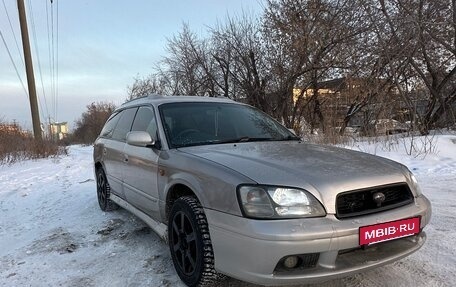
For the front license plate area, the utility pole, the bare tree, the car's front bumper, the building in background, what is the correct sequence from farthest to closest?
the building in background → the utility pole → the bare tree → the front license plate area → the car's front bumper

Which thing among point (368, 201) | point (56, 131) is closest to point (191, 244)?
point (368, 201)

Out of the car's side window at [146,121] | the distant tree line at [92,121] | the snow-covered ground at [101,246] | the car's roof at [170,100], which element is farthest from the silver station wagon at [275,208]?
the distant tree line at [92,121]

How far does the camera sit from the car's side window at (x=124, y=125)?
5.00 metres

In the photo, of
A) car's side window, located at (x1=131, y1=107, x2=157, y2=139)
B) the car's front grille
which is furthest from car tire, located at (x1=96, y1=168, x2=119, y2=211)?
the car's front grille

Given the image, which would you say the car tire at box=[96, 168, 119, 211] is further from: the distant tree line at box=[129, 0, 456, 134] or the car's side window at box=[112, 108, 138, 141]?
the distant tree line at box=[129, 0, 456, 134]

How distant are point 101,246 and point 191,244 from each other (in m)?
1.64

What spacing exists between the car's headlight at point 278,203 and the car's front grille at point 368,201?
0.17m

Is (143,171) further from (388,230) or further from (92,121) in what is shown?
(92,121)

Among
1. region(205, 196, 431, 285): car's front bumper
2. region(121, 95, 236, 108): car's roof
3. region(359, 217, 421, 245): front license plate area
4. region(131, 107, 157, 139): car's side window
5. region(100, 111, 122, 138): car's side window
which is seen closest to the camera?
region(205, 196, 431, 285): car's front bumper

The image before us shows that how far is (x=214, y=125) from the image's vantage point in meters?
4.11

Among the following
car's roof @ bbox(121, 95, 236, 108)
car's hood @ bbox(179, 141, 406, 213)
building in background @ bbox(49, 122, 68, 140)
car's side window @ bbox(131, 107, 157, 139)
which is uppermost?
car's roof @ bbox(121, 95, 236, 108)

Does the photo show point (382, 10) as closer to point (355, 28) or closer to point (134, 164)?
point (355, 28)

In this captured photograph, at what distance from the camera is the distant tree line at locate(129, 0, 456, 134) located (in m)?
13.9

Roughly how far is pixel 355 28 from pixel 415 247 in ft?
48.9
